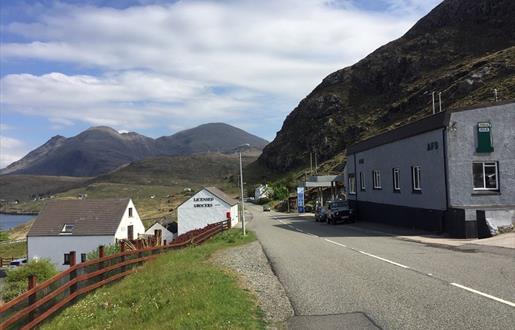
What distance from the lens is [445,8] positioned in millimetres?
147000

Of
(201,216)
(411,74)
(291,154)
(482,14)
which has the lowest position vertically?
(201,216)

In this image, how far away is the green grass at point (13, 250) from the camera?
3228 inches

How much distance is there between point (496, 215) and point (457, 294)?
16.0 metres

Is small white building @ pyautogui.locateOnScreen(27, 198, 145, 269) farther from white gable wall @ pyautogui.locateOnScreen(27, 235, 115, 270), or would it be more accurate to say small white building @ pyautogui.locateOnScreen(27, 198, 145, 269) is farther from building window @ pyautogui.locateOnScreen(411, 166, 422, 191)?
building window @ pyautogui.locateOnScreen(411, 166, 422, 191)

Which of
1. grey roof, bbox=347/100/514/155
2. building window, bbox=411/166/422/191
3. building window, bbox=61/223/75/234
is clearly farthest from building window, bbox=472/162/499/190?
building window, bbox=61/223/75/234

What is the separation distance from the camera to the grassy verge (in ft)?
28.0

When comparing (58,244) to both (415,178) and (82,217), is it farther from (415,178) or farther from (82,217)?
(415,178)

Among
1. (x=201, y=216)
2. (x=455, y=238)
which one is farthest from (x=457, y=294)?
(x=201, y=216)

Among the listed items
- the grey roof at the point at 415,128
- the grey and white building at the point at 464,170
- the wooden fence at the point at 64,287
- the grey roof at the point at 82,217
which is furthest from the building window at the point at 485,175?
the grey roof at the point at 82,217

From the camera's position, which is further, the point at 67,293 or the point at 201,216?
the point at 201,216

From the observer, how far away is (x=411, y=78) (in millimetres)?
137375

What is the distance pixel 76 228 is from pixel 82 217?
181 centimetres

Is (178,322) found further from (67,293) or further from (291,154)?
(291,154)

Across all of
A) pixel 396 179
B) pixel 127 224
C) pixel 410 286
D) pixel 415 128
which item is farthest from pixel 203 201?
pixel 410 286
